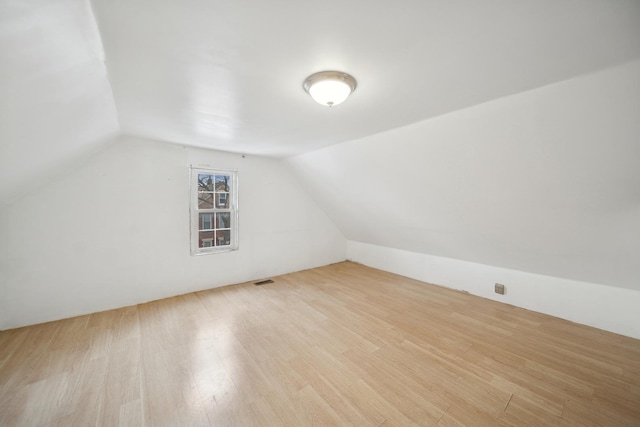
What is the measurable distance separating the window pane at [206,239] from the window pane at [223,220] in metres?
0.18

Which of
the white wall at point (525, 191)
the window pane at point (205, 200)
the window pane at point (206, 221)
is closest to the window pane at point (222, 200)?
the window pane at point (205, 200)

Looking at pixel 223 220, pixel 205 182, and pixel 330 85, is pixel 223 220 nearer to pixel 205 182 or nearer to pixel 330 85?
pixel 205 182

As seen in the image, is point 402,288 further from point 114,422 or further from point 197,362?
point 114,422

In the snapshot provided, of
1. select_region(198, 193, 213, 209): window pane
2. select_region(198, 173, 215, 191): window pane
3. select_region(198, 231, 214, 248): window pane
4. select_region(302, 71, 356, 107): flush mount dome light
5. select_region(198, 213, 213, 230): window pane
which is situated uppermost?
select_region(302, 71, 356, 107): flush mount dome light

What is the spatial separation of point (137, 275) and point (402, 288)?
13.3ft

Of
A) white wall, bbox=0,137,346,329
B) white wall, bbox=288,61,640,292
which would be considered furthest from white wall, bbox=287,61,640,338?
white wall, bbox=0,137,346,329

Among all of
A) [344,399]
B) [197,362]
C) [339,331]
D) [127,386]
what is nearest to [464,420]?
[344,399]

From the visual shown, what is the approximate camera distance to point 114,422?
1.42 meters

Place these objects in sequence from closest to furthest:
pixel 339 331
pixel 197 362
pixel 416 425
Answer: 1. pixel 416 425
2. pixel 197 362
3. pixel 339 331

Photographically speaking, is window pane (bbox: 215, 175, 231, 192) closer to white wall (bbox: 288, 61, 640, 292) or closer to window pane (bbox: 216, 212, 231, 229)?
window pane (bbox: 216, 212, 231, 229)

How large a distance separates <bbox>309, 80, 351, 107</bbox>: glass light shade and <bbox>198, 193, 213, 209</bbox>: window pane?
110 inches

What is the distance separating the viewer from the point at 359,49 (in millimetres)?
1234

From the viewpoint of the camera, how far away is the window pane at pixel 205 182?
11.8 feet

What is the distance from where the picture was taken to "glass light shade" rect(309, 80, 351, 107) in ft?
4.91
